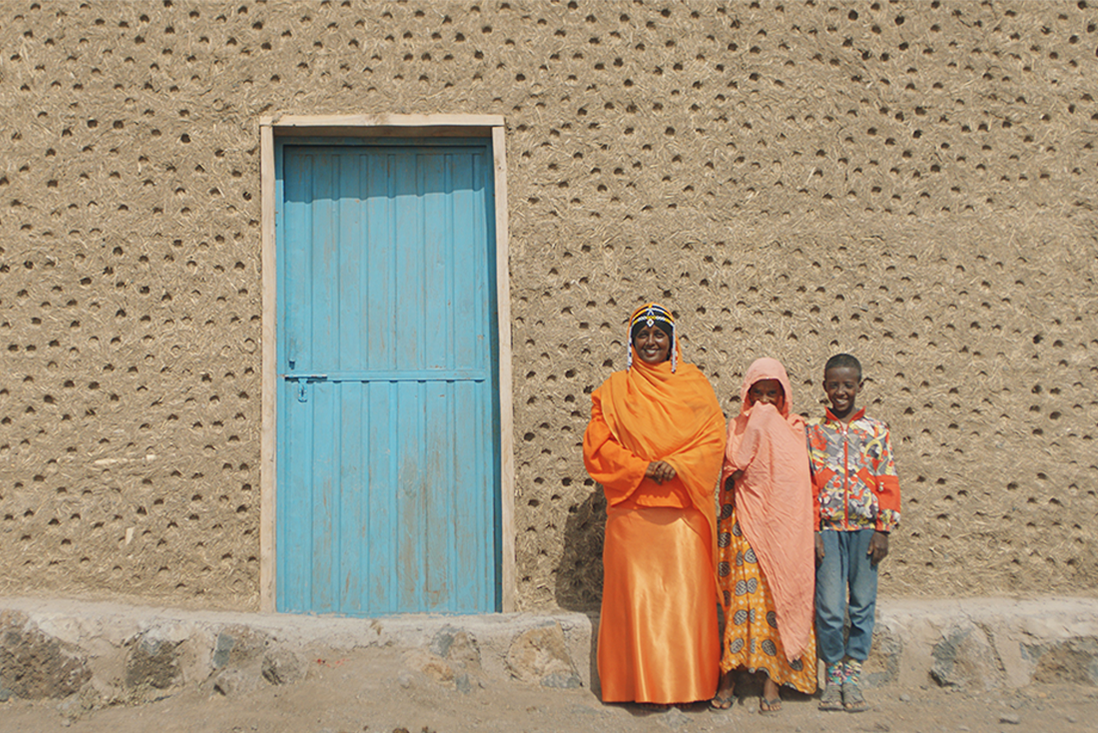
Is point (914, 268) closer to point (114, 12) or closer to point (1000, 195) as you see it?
point (1000, 195)

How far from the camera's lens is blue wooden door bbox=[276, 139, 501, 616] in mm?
3898

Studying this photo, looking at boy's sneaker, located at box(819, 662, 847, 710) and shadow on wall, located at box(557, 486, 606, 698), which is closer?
boy's sneaker, located at box(819, 662, 847, 710)

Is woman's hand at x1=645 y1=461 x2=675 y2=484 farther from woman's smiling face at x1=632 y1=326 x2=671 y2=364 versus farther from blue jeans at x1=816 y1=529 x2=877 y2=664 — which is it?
blue jeans at x1=816 y1=529 x2=877 y2=664

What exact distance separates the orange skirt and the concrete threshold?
34 centimetres

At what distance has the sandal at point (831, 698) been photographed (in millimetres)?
3189

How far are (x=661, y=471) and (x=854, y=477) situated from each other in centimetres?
74

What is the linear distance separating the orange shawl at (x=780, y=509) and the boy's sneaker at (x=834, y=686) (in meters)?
0.23

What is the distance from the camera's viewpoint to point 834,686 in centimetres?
322

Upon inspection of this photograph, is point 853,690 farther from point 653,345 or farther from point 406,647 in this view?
point 406,647

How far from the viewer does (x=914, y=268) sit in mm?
3938

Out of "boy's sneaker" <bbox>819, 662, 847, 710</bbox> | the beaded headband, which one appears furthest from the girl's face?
"boy's sneaker" <bbox>819, 662, 847, 710</bbox>

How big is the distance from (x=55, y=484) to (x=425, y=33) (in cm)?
255

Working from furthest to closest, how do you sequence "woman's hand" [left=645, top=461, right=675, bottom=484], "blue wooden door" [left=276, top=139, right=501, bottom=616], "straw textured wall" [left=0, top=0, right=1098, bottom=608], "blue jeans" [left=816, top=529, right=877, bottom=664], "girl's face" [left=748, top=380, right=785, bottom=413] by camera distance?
"blue wooden door" [left=276, top=139, right=501, bottom=616]
"straw textured wall" [left=0, top=0, right=1098, bottom=608]
"girl's face" [left=748, top=380, right=785, bottom=413]
"blue jeans" [left=816, top=529, right=877, bottom=664]
"woman's hand" [left=645, top=461, right=675, bottom=484]

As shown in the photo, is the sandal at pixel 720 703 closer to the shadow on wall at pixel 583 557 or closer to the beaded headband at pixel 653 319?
the shadow on wall at pixel 583 557
